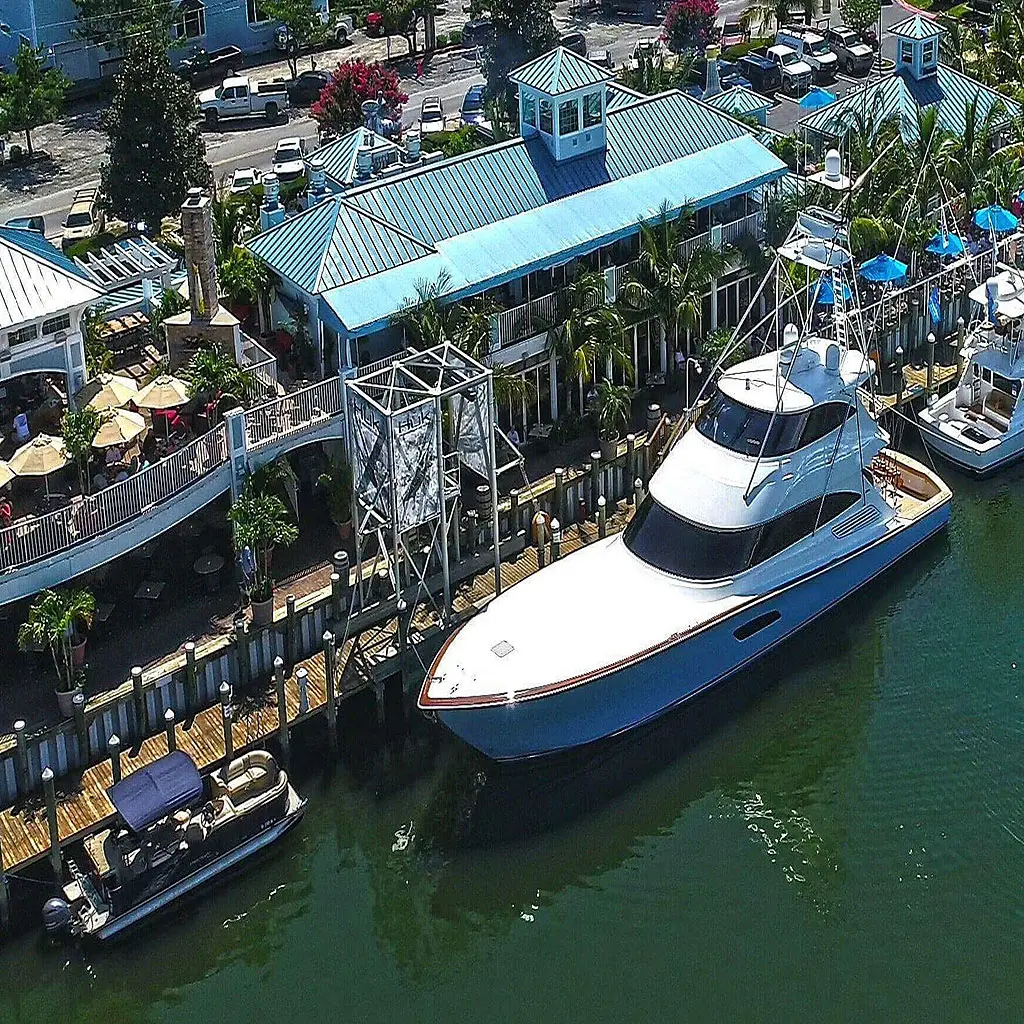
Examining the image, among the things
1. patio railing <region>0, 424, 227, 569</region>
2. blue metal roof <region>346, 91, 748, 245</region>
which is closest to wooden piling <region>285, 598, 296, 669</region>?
patio railing <region>0, 424, 227, 569</region>

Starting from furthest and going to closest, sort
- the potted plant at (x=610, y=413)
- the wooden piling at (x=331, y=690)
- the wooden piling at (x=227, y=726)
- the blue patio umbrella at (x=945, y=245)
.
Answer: the blue patio umbrella at (x=945, y=245) → the potted plant at (x=610, y=413) → the wooden piling at (x=331, y=690) → the wooden piling at (x=227, y=726)

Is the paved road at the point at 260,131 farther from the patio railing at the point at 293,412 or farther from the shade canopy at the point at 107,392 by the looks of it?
the patio railing at the point at 293,412

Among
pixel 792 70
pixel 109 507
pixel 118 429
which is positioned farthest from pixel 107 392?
pixel 792 70

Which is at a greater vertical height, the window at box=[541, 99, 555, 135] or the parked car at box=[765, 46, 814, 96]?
the window at box=[541, 99, 555, 135]

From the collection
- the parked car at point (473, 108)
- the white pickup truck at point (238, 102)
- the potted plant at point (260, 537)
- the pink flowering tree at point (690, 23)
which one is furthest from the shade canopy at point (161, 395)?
the pink flowering tree at point (690, 23)

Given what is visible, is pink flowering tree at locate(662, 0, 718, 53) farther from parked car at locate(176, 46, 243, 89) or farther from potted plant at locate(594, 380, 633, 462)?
potted plant at locate(594, 380, 633, 462)

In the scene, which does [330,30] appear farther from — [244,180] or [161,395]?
[161,395]

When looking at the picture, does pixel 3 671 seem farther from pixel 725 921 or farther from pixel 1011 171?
pixel 1011 171

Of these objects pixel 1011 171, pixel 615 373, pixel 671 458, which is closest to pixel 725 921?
pixel 671 458
